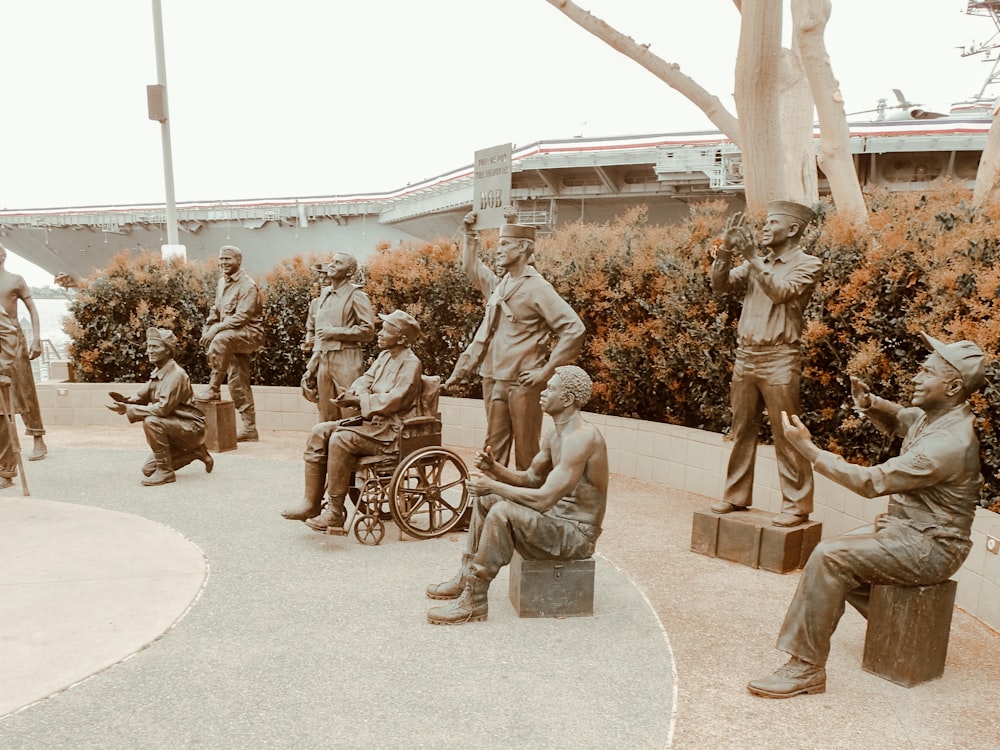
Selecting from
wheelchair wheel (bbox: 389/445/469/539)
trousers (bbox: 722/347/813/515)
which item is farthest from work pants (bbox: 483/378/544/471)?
trousers (bbox: 722/347/813/515)

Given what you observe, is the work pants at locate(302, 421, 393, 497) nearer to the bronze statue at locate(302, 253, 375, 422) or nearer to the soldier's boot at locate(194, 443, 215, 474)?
the bronze statue at locate(302, 253, 375, 422)

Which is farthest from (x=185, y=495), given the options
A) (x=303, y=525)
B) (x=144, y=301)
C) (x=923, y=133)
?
(x=923, y=133)

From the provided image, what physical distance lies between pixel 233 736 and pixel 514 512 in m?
1.70

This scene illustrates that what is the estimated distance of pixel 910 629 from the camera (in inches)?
137

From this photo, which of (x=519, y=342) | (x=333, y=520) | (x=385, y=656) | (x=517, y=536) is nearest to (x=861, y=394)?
(x=517, y=536)

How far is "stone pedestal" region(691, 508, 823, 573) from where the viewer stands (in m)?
5.00

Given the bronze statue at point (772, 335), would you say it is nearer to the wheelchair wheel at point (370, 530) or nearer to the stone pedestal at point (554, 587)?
the stone pedestal at point (554, 587)

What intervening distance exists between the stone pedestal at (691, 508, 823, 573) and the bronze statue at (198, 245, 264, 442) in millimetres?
5599

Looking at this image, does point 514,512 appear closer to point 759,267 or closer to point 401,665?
point 401,665

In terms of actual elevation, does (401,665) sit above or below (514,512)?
below

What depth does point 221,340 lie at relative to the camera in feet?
27.7

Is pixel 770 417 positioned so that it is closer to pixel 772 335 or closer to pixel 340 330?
pixel 772 335

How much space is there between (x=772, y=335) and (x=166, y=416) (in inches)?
211

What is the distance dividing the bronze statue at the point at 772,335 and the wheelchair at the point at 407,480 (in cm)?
205
